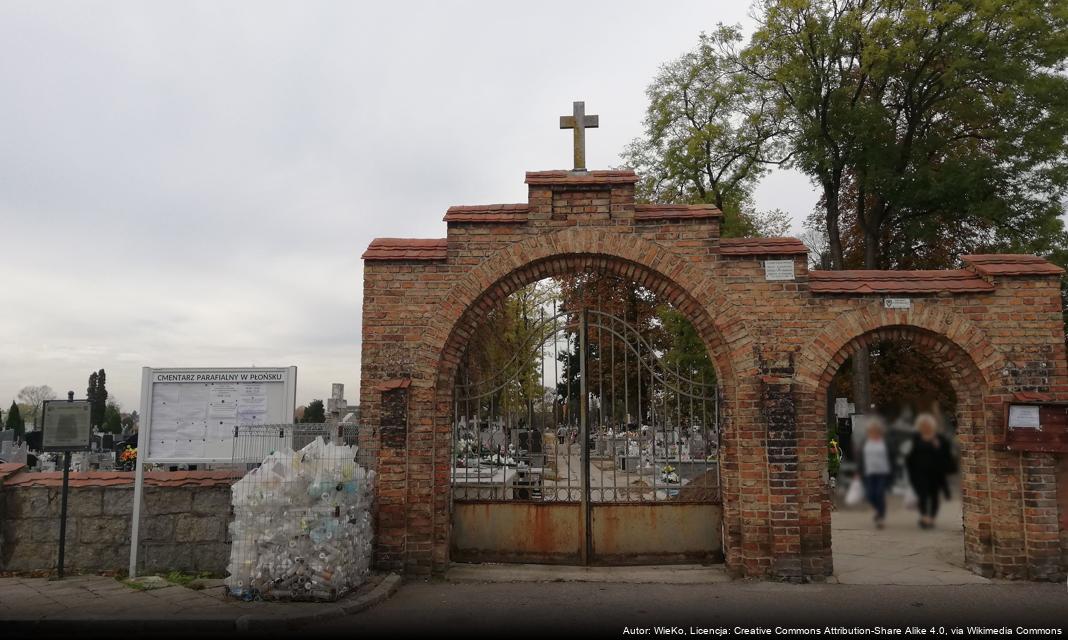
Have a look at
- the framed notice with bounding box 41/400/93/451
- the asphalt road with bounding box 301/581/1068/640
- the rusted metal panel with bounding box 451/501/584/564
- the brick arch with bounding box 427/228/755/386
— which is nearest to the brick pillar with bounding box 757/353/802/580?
the asphalt road with bounding box 301/581/1068/640

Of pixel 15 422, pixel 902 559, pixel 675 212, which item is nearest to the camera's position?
pixel 675 212

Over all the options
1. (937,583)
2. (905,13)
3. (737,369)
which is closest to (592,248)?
(737,369)

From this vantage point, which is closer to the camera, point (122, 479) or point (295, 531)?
point (295, 531)

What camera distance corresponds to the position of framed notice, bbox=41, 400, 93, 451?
7238 millimetres

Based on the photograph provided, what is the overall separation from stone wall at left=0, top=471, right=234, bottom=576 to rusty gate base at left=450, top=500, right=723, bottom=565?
2603 mm

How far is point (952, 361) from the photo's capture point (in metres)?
7.34

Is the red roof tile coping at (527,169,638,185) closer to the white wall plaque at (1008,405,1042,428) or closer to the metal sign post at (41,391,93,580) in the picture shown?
the white wall plaque at (1008,405,1042,428)

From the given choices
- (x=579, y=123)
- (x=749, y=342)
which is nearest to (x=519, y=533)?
(x=749, y=342)

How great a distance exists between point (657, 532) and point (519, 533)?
154cm

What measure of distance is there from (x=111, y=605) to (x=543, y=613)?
378 cm

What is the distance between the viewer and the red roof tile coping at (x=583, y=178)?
24.6 ft

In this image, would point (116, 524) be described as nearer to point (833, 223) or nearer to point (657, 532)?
point (657, 532)

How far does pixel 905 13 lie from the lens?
15281 mm

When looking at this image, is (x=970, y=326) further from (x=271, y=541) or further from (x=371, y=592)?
(x=271, y=541)
